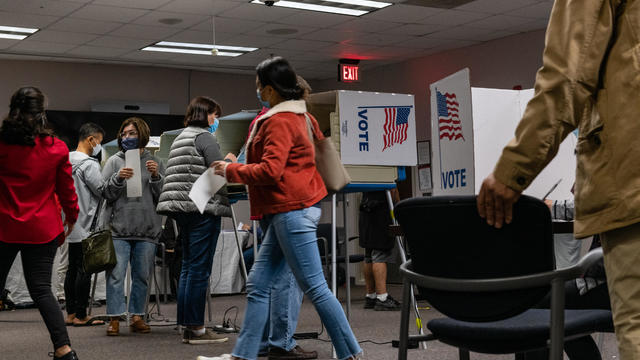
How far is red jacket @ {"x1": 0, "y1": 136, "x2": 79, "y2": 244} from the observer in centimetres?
362

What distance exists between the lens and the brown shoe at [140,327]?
5.26 metres

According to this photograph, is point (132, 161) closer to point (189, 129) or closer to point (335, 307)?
point (189, 129)

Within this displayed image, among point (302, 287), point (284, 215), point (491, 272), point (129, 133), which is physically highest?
point (129, 133)

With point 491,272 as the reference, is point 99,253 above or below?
below

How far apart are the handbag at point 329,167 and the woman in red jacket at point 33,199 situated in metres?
1.32

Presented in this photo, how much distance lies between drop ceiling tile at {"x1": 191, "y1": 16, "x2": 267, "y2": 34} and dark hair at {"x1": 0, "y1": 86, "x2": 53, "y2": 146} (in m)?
5.19

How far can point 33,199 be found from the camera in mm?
3717

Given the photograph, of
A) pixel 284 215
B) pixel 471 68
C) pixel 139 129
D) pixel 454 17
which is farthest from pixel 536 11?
pixel 284 215

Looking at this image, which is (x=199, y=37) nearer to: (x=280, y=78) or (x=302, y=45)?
(x=302, y=45)

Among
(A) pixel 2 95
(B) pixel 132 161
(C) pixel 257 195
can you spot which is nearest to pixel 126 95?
(A) pixel 2 95

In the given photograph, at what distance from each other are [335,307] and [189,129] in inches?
74.3

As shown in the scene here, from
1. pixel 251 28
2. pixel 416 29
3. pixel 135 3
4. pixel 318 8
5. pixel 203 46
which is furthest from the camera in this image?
pixel 203 46

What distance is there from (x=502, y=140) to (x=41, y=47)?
8.26m

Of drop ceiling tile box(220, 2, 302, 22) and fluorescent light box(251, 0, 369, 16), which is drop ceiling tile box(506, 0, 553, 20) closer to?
fluorescent light box(251, 0, 369, 16)
